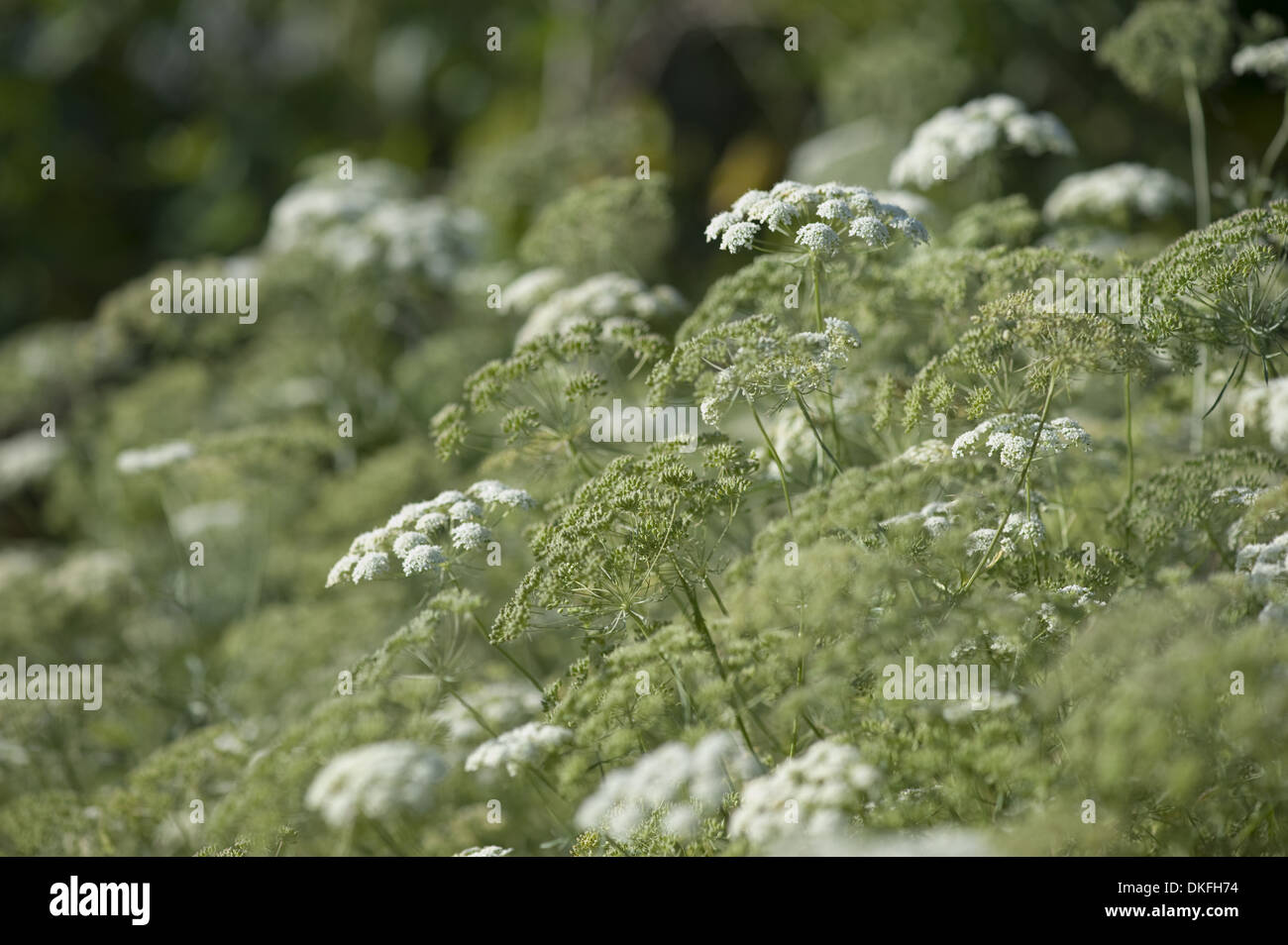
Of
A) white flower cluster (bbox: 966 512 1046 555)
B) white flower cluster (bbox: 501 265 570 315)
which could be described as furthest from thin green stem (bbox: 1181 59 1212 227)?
white flower cluster (bbox: 501 265 570 315)

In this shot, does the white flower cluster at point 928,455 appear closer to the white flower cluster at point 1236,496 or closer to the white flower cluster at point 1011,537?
the white flower cluster at point 1011,537

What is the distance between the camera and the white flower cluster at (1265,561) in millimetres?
2934

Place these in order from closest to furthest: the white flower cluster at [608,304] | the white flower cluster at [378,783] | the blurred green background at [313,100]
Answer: the white flower cluster at [378,783]
the white flower cluster at [608,304]
the blurred green background at [313,100]

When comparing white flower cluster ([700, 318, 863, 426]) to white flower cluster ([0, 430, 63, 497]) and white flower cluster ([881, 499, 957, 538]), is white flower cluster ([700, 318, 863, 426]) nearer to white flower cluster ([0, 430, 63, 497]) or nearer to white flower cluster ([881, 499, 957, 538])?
white flower cluster ([881, 499, 957, 538])

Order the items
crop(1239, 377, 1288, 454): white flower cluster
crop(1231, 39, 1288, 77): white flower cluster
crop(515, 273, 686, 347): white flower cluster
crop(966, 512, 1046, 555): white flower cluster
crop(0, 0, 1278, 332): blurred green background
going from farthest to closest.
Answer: crop(0, 0, 1278, 332): blurred green background
crop(515, 273, 686, 347): white flower cluster
crop(1231, 39, 1288, 77): white flower cluster
crop(1239, 377, 1288, 454): white flower cluster
crop(966, 512, 1046, 555): white flower cluster

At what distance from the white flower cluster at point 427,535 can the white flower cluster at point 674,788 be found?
0.83 m

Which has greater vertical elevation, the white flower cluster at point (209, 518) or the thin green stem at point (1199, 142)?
the thin green stem at point (1199, 142)

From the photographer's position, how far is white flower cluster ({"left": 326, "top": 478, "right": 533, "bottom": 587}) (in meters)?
3.17

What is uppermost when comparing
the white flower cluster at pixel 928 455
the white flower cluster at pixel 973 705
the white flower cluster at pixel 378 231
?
the white flower cluster at pixel 378 231

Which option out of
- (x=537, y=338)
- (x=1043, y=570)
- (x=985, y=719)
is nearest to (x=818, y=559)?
(x=985, y=719)

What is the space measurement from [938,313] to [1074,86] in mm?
5592

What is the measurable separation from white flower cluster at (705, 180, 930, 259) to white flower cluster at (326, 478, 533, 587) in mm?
1018

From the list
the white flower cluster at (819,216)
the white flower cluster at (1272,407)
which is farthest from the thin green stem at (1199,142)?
the white flower cluster at (819,216)
